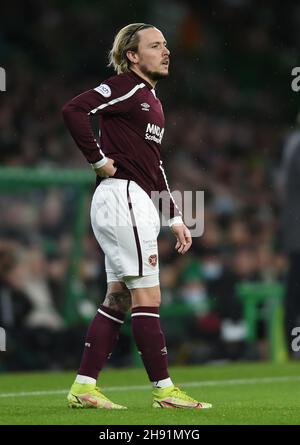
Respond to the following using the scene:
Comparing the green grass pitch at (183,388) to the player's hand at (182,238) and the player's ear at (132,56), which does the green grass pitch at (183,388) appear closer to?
the player's hand at (182,238)

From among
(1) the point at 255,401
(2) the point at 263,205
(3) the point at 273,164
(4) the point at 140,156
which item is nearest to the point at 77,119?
(4) the point at 140,156

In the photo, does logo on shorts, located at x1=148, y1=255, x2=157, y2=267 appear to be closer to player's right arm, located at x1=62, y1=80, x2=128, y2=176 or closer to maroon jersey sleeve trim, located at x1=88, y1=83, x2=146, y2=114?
player's right arm, located at x1=62, y1=80, x2=128, y2=176

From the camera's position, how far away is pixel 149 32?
686 centimetres

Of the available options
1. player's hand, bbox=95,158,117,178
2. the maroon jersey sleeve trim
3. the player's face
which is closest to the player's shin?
player's hand, bbox=95,158,117,178

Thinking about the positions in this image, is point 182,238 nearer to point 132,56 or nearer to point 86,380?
point 86,380

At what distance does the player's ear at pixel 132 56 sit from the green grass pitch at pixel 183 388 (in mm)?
1910

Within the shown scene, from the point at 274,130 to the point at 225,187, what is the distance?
2731 mm

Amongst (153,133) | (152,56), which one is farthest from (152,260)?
(152,56)

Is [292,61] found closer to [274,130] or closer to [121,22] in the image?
[274,130]

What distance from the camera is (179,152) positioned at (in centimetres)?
1772

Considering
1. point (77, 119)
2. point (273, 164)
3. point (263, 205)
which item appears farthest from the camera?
point (273, 164)

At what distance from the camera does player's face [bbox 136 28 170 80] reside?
6.80 metres

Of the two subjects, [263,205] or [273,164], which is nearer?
[263,205]

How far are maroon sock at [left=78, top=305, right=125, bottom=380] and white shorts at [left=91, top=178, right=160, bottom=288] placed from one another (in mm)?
220
